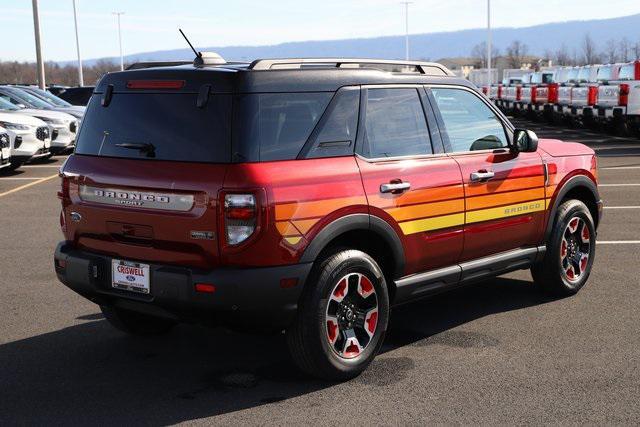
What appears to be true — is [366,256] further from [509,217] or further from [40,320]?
[40,320]

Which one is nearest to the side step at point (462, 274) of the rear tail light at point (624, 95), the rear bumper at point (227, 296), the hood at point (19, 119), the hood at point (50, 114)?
the rear bumper at point (227, 296)

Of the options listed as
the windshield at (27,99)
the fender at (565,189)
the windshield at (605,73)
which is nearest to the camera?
the fender at (565,189)

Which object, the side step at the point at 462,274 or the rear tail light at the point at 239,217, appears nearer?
the rear tail light at the point at 239,217

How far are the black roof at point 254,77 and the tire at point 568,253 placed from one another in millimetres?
2058

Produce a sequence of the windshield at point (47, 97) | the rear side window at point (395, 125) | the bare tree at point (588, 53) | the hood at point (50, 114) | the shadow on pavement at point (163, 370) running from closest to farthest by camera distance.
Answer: the shadow on pavement at point (163, 370) < the rear side window at point (395, 125) < the hood at point (50, 114) < the windshield at point (47, 97) < the bare tree at point (588, 53)

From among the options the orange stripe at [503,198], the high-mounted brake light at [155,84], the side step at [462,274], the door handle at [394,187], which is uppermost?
the high-mounted brake light at [155,84]

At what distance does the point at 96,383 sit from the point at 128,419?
642mm

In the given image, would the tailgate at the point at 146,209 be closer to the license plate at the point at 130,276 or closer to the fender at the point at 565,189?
the license plate at the point at 130,276

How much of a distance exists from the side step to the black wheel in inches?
64.6

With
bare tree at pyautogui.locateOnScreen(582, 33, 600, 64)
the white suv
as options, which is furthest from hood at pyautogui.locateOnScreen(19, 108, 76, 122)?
bare tree at pyautogui.locateOnScreen(582, 33, 600, 64)

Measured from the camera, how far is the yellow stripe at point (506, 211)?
19.2 feet

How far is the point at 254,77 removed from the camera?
4.69 meters

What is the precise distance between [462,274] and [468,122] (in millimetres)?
1058

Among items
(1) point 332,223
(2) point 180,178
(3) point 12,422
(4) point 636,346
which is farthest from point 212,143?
(4) point 636,346
